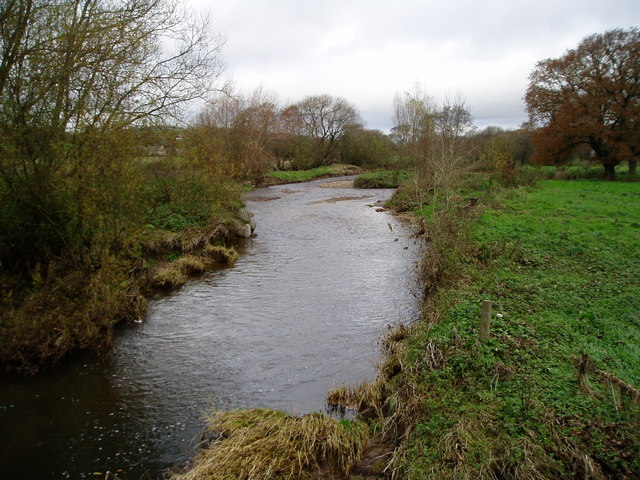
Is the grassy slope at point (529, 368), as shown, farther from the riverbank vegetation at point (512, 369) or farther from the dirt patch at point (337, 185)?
the dirt patch at point (337, 185)

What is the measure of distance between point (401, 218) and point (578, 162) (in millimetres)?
27536

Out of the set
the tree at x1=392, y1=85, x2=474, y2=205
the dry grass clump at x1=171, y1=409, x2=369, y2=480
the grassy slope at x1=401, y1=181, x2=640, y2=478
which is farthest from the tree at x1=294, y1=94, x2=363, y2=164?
the dry grass clump at x1=171, y1=409, x2=369, y2=480

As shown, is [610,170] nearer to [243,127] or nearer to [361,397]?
[243,127]

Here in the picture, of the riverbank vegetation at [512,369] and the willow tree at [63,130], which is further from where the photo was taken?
the willow tree at [63,130]

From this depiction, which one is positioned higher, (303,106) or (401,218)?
(303,106)

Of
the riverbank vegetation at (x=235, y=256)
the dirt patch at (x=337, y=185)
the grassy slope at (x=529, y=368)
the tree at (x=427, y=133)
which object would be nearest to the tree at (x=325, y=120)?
Answer: the dirt patch at (x=337, y=185)

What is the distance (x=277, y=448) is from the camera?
17.1 feet

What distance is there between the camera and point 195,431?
6.21m

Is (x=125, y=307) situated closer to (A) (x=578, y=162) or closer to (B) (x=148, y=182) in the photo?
(B) (x=148, y=182)

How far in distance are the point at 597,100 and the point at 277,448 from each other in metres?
35.5

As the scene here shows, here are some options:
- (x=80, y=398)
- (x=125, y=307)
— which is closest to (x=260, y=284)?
(x=125, y=307)

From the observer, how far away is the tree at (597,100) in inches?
1176

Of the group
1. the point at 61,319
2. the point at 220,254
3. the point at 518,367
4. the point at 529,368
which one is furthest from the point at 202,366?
the point at 220,254

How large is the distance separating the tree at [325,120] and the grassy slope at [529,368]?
48.8 metres
